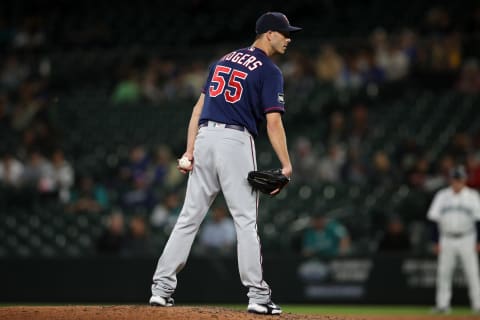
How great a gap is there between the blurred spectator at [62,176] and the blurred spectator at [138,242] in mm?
1839

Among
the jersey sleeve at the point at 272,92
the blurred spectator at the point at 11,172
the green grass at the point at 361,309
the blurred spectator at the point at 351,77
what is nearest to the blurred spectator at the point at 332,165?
the blurred spectator at the point at 351,77

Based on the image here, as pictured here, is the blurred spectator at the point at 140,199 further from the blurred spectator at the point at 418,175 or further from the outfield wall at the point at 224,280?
the blurred spectator at the point at 418,175

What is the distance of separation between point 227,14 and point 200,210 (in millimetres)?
13603

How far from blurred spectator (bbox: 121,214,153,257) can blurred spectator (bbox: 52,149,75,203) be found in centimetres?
184

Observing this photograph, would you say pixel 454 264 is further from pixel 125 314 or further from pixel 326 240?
pixel 125 314

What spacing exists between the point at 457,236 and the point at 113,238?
16.6 feet

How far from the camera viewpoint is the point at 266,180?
18.4 ft

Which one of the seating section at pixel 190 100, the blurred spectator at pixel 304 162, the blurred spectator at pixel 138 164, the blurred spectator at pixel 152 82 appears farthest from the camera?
the blurred spectator at pixel 152 82

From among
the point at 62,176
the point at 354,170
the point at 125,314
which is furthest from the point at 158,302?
the point at 62,176

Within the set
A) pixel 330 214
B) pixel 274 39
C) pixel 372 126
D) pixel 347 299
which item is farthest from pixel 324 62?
pixel 274 39

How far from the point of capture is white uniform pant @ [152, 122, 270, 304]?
5664 millimetres

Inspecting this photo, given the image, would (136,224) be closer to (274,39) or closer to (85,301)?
(85,301)

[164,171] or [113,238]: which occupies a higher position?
[164,171]

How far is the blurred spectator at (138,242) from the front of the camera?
12.7m
